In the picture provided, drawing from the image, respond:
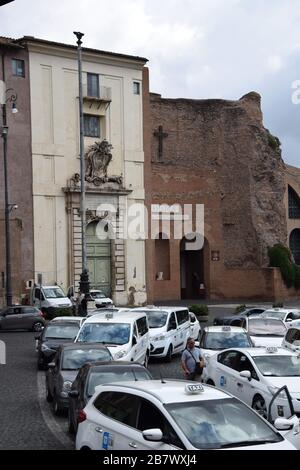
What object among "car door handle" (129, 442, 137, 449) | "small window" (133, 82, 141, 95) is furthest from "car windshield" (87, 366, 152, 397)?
"small window" (133, 82, 141, 95)

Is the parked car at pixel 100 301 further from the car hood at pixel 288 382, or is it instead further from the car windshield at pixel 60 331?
the car hood at pixel 288 382

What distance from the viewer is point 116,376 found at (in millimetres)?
13945

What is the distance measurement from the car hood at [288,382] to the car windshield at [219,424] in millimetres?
5691

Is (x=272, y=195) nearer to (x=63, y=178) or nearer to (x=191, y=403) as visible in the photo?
(x=63, y=178)

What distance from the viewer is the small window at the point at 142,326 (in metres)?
23.1

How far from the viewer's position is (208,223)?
65.5m

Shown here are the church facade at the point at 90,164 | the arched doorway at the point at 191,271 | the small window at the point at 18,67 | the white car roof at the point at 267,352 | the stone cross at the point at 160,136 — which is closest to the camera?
the white car roof at the point at 267,352

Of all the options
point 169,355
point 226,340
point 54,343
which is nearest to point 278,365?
point 226,340

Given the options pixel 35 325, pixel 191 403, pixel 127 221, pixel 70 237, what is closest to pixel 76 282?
pixel 70 237

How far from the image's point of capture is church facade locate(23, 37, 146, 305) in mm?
53750

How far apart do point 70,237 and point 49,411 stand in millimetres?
38182

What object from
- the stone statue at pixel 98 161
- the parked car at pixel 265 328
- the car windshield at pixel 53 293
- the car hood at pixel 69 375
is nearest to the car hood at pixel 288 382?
the car hood at pixel 69 375

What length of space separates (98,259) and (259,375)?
42133 mm

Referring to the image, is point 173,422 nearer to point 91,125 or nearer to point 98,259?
point 98,259
